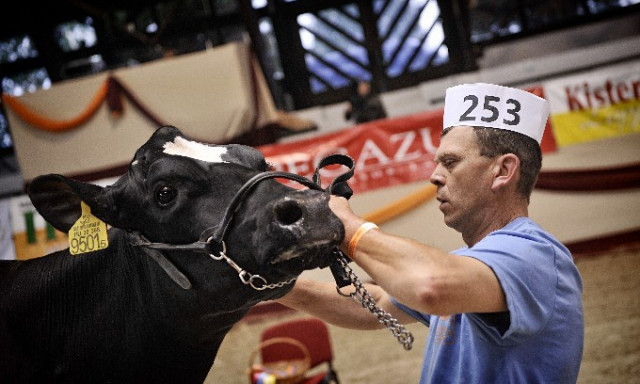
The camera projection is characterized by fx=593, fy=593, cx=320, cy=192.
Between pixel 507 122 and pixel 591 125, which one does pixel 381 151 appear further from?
pixel 507 122

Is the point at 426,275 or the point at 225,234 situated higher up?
the point at 225,234

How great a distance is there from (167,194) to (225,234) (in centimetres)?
25

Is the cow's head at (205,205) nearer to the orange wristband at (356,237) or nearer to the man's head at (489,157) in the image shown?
the orange wristband at (356,237)

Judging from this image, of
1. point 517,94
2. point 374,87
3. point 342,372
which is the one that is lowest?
point 342,372

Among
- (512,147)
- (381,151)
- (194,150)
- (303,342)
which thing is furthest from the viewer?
(381,151)

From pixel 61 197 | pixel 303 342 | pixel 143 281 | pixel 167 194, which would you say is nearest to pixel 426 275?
pixel 167 194

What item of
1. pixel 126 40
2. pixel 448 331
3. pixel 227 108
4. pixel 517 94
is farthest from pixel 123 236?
pixel 126 40

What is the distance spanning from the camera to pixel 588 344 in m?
5.29

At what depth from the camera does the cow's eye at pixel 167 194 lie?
173cm

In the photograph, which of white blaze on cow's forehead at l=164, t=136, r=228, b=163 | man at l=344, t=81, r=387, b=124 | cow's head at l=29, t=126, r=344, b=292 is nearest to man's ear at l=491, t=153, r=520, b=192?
cow's head at l=29, t=126, r=344, b=292

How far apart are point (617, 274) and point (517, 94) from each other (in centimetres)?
591

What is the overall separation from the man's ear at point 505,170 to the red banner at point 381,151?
19.1 feet

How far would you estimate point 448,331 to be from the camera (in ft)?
6.61

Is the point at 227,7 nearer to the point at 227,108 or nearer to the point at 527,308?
the point at 227,108
